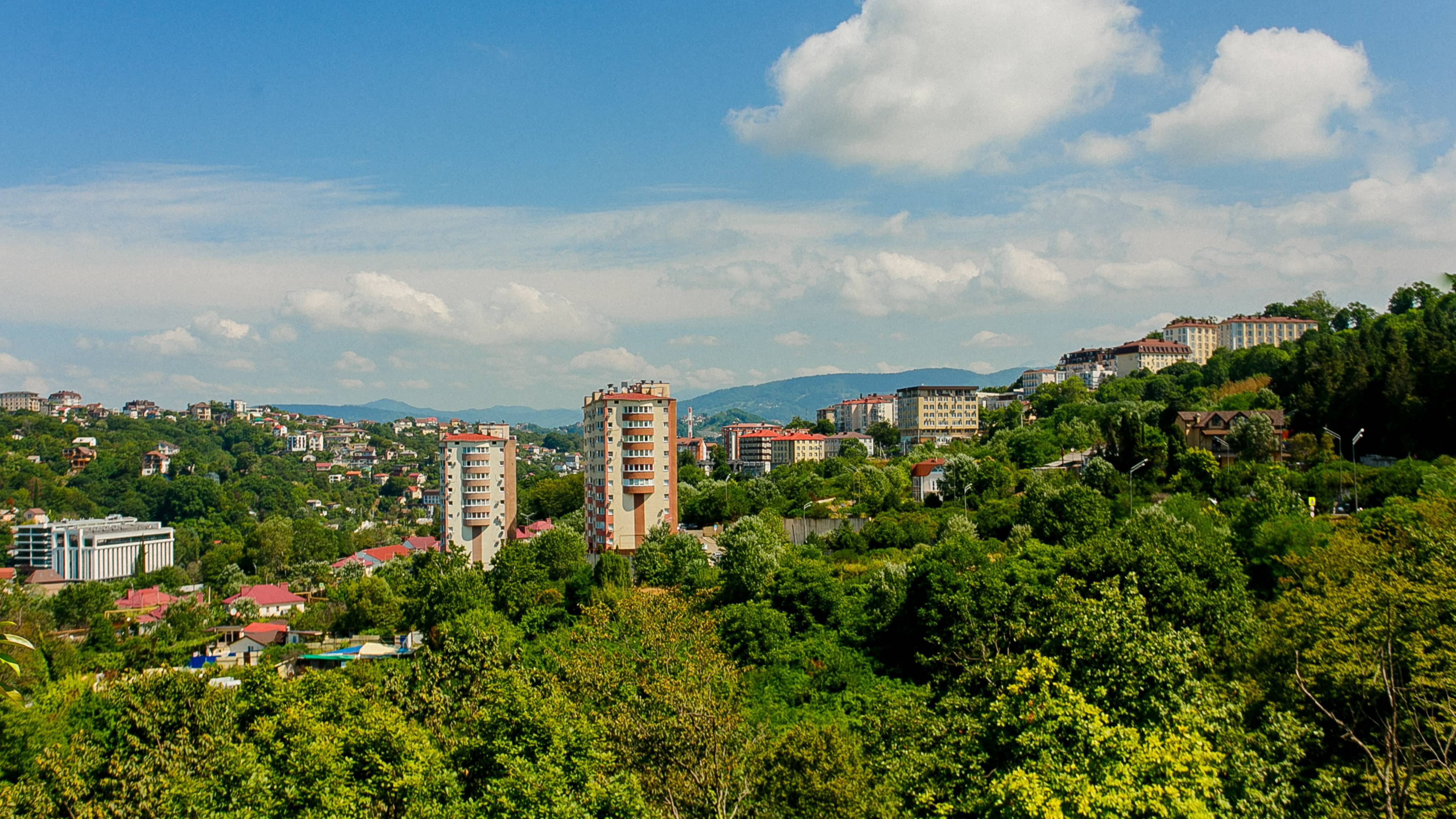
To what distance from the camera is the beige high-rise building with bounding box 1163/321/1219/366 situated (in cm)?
11175

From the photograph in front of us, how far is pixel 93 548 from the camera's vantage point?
3344 inches

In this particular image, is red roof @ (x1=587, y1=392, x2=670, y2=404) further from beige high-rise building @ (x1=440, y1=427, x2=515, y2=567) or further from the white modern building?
the white modern building

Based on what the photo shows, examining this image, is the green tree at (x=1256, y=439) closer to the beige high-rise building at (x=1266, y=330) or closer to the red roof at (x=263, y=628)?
the red roof at (x=263, y=628)

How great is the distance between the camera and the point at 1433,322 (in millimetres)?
55406

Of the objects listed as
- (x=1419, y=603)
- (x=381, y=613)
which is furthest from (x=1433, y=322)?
(x=381, y=613)

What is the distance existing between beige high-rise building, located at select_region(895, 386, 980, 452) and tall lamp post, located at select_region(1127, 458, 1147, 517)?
200 ft

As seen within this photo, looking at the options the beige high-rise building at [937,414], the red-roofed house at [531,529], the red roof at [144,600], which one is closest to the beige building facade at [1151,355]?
the beige high-rise building at [937,414]

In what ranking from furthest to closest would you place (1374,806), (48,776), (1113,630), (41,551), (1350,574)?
(41,551) → (1350,574) → (48,776) → (1113,630) → (1374,806)

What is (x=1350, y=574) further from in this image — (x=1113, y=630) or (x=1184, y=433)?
(x=1184, y=433)

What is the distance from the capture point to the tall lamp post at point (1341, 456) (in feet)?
117

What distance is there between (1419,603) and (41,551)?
4125 inches

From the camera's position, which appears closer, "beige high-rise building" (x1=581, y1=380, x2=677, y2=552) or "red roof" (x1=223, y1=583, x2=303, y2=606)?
"beige high-rise building" (x1=581, y1=380, x2=677, y2=552)

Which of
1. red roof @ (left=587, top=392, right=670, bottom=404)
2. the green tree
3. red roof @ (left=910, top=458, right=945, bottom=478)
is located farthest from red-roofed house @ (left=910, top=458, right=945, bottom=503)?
red roof @ (left=587, top=392, right=670, bottom=404)

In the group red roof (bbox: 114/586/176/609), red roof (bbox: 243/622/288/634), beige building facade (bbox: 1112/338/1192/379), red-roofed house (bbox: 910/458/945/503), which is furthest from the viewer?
beige building facade (bbox: 1112/338/1192/379)
